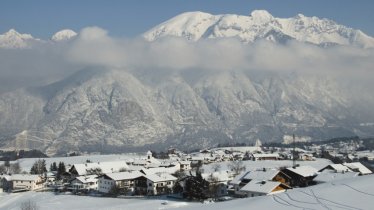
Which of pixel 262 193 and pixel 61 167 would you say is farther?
pixel 61 167

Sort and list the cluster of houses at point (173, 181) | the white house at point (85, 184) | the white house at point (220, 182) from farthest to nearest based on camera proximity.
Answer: the white house at point (85, 184) → the white house at point (220, 182) → the cluster of houses at point (173, 181)

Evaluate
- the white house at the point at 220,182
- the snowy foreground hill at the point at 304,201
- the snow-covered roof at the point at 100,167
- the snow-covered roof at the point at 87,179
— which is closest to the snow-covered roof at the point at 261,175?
the white house at the point at 220,182

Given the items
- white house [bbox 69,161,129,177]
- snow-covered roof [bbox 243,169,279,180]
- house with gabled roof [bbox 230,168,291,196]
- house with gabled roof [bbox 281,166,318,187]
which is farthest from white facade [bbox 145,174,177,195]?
white house [bbox 69,161,129,177]

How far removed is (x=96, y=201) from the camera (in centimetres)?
6000

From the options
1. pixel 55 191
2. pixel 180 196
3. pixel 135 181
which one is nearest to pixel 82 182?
pixel 55 191

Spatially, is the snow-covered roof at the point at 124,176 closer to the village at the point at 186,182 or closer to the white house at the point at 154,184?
the village at the point at 186,182

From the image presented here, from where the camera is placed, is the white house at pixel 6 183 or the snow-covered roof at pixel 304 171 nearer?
the snow-covered roof at pixel 304 171

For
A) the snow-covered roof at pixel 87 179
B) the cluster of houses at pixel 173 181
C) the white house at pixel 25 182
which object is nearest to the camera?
the cluster of houses at pixel 173 181

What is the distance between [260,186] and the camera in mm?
54375

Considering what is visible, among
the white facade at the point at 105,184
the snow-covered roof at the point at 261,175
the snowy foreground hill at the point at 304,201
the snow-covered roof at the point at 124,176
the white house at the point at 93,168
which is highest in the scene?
the white house at the point at 93,168

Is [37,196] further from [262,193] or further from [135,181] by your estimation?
[262,193]

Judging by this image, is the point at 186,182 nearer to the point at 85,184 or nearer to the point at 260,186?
the point at 260,186

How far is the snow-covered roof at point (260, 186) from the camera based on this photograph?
5243 centimetres

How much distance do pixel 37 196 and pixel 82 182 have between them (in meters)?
8.21
